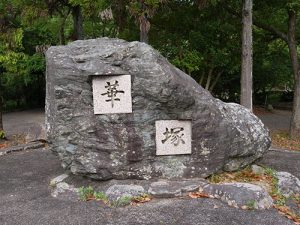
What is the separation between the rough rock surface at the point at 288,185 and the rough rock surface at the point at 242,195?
0.55m

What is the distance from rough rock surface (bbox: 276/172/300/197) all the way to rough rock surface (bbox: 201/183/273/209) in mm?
550

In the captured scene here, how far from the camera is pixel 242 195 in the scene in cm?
562

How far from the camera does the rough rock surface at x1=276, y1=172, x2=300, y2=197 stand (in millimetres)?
6133

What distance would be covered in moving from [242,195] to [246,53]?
5.39 metres

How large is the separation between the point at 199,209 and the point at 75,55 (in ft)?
10.2

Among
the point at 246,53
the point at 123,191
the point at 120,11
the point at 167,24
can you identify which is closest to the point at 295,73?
the point at 246,53

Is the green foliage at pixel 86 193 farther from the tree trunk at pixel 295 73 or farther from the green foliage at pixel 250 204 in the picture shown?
the tree trunk at pixel 295 73

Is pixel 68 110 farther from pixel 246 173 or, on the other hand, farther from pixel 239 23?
pixel 239 23

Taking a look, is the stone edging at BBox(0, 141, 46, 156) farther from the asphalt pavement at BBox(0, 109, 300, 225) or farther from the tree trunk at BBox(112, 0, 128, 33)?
the tree trunk at BBox(112, 0, 128, 33)

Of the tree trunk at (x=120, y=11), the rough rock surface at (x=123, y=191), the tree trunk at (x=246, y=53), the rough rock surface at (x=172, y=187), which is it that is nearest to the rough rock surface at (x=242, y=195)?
the rough rock surface at (x=172, y=187)

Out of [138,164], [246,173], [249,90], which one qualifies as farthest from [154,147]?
[249,90]

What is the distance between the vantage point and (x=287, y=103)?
79.1 feet

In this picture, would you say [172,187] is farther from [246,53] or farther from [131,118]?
[246,53]

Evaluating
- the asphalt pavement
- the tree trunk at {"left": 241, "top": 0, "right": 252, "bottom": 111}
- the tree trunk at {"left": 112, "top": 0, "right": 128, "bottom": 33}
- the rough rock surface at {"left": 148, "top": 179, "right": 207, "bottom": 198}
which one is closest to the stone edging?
the asphalt pavement
